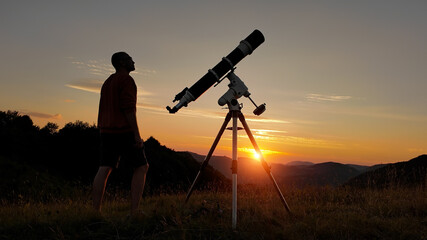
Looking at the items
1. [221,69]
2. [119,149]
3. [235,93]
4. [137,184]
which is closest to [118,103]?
[119,149]

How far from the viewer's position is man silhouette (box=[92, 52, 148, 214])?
502 centimetres

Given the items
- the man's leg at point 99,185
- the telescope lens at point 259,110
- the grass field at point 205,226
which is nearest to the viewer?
the grass field at point 205,226

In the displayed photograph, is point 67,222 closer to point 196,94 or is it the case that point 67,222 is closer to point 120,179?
point 196,94

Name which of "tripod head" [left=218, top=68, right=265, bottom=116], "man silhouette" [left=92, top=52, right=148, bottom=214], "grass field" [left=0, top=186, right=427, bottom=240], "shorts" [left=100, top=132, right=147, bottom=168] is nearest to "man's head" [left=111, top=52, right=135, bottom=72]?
"man silhouette" [left=92, top=52, right=148, bottom=214]

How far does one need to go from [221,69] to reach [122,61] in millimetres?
1605

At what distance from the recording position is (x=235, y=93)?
5.17 metres

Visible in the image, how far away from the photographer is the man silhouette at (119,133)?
5.02 m

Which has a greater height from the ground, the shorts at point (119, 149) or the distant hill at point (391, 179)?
the shorts at point (119, 149)

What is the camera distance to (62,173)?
36.2ft

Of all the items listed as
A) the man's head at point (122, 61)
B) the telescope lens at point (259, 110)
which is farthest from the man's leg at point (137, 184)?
the telescope lens at point (259, 110)

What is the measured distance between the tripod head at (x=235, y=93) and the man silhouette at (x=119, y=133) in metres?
1.40

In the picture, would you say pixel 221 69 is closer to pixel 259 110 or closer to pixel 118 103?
pixel 259 110

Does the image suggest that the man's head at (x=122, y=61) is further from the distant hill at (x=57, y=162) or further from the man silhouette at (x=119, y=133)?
the distant hill at (x=57, y=162)

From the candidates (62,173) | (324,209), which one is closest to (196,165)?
(62,173)
